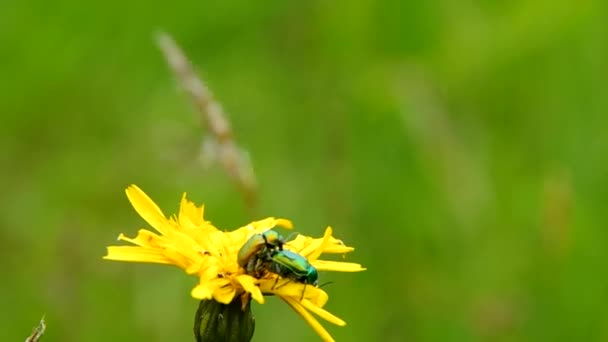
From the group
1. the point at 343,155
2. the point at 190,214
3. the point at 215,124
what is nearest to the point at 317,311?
the point at 190,214

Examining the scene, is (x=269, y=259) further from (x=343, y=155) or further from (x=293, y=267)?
(x=343, y=155)

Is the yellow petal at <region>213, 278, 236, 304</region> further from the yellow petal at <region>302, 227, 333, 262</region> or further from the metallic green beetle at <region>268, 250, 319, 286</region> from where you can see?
the yellow petal at <region>302, 227, 333, 262</region>

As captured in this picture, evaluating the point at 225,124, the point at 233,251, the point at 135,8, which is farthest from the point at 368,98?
the point at 233,251

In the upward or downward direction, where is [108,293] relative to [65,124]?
downward

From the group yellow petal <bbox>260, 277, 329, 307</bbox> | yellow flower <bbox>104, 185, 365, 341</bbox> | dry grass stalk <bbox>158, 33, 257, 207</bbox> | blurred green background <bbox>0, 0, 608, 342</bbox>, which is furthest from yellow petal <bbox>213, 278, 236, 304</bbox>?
blurred green background <bbox>0, 0, 608, 342</bbox>

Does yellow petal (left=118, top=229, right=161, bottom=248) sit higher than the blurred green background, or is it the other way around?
the blurred green background

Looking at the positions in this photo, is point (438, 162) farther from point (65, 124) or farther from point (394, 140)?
point (65, 124)

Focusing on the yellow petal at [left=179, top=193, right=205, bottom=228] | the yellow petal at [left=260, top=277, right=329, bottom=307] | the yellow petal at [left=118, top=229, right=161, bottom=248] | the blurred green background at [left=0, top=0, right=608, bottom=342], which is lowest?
the yellow petal at [left=260, top=277, right=329, bottom=307]

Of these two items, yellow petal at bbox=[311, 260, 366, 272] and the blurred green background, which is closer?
yellow petal at bbox=[311, 260, 366, 272]

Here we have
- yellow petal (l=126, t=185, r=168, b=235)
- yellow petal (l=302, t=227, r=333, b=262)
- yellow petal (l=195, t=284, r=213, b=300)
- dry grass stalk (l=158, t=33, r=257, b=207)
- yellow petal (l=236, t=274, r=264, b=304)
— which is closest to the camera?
yellow petal (l=195, t=284, r=213, b=300)
